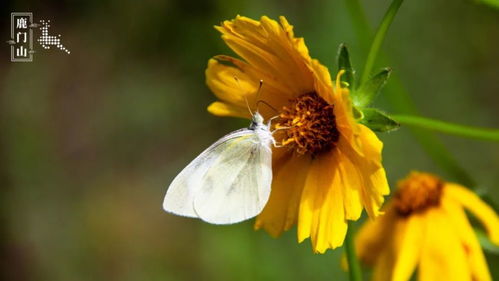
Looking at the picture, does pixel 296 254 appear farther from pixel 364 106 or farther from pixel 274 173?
pixel 364 106

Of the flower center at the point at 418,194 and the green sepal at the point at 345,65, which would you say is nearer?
the green sepal at the point at 345,65

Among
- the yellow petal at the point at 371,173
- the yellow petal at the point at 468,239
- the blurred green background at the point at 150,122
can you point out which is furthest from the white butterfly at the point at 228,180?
the blurred green background at the point at 150,122

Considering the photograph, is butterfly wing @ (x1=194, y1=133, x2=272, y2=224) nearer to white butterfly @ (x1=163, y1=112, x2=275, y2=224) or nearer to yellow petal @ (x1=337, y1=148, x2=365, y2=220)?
white butterfly @ (x1=163, y1=112, x2=275, y2=224)

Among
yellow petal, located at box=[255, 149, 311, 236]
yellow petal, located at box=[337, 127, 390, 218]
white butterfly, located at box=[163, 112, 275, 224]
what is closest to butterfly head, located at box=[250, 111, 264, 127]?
white butterfly, located at box=[163, 112, 275, 224]

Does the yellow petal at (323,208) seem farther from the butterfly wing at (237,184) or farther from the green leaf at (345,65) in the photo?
the green leaf at (345,65)

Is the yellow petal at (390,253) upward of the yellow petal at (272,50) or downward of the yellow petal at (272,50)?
downward

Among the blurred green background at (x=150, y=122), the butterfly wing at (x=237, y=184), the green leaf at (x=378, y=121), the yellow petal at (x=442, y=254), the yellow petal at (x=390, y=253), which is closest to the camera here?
the green leaf at (x=378, y=121)

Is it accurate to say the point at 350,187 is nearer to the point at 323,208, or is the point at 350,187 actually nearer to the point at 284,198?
the point at 323,208
